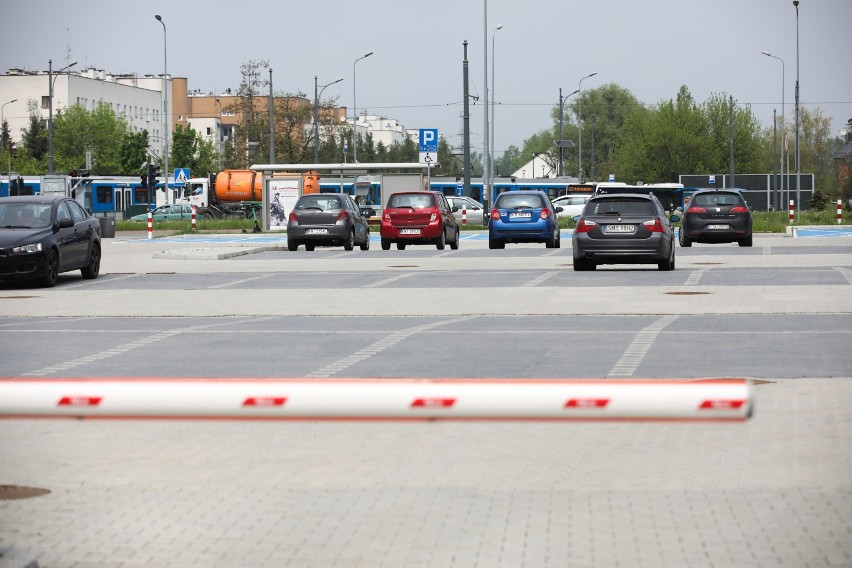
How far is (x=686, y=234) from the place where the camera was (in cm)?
3984

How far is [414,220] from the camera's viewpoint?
130ft

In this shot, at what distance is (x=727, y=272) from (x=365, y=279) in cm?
643

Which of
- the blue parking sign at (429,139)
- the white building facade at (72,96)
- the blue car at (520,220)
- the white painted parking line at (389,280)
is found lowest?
the white painted parking line at (389,280)

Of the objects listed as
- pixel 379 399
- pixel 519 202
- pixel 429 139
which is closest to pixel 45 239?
pixel 519 202

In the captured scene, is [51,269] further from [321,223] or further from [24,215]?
[321,223]

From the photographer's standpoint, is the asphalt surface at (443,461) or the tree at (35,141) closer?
the asphalt surface at (443,461)

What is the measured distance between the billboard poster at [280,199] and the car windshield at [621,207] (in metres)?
26.5

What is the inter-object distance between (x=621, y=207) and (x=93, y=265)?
9527 millimetres

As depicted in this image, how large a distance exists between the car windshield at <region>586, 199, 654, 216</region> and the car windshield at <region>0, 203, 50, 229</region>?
9.36 metres

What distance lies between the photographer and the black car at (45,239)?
25.2 m

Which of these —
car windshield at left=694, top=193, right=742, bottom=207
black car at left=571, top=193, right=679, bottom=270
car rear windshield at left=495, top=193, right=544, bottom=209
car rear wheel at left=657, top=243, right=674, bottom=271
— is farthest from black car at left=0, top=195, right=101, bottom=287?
car windshield at left=694, top=193, right=742, bottom=207

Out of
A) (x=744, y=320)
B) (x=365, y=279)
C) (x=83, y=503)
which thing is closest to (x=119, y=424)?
(x=83, y=503)

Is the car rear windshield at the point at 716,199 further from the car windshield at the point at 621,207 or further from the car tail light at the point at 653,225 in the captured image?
the car tail light at the point at 653,225

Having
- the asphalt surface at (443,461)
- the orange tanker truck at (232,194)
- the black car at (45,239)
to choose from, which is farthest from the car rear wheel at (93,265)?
the orange tanker truck at (232,194)
